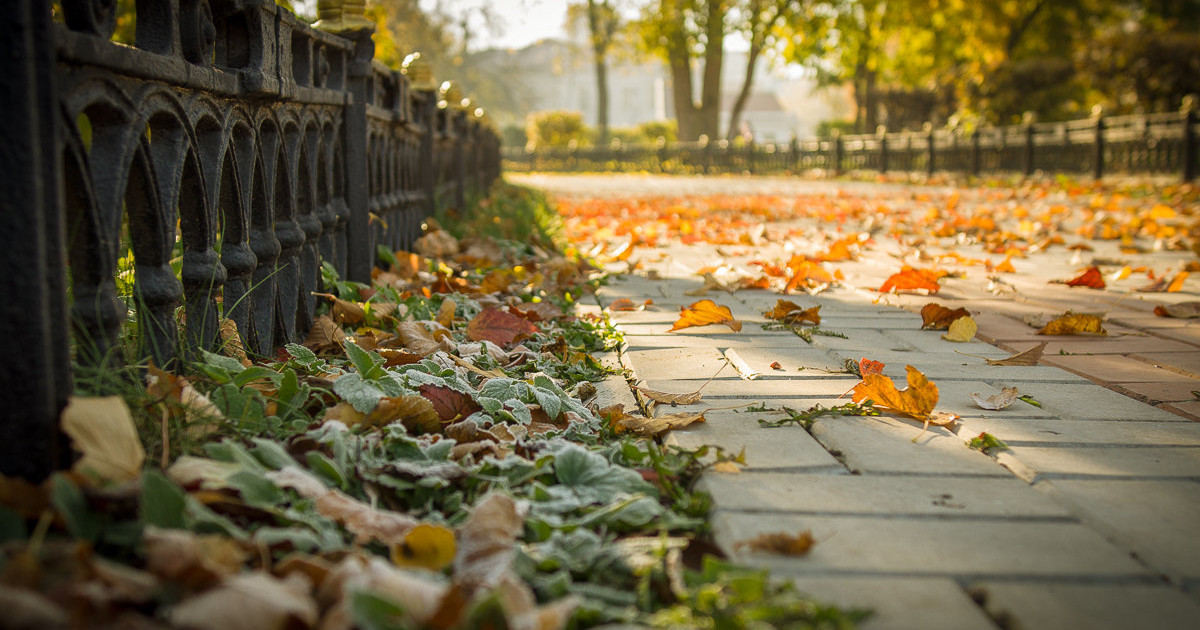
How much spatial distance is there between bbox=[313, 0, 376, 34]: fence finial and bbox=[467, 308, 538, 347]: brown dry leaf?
1410 mm

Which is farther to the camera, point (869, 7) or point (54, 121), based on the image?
point (869, 7)

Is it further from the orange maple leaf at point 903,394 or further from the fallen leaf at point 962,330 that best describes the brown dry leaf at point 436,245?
the orange maple leaf at point 903,394

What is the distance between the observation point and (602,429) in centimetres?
200

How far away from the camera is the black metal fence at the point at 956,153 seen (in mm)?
12336

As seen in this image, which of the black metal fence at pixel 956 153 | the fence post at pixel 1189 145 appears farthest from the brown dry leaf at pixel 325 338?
the black metal fence at pixel 956 153

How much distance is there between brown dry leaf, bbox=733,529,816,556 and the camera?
4.57 feet

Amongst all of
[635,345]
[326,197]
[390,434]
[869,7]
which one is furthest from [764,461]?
[869,7]

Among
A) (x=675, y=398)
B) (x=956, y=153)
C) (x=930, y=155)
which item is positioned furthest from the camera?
(x=930, y=155)

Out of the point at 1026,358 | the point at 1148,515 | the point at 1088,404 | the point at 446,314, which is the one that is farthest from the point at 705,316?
the point at 1148,515

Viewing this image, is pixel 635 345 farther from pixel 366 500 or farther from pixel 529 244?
pixel 529 244

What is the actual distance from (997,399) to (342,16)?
2.76 m

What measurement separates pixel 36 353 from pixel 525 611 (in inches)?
31.8

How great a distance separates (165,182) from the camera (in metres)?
1.84

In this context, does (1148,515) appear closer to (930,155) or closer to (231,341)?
(231,341)
